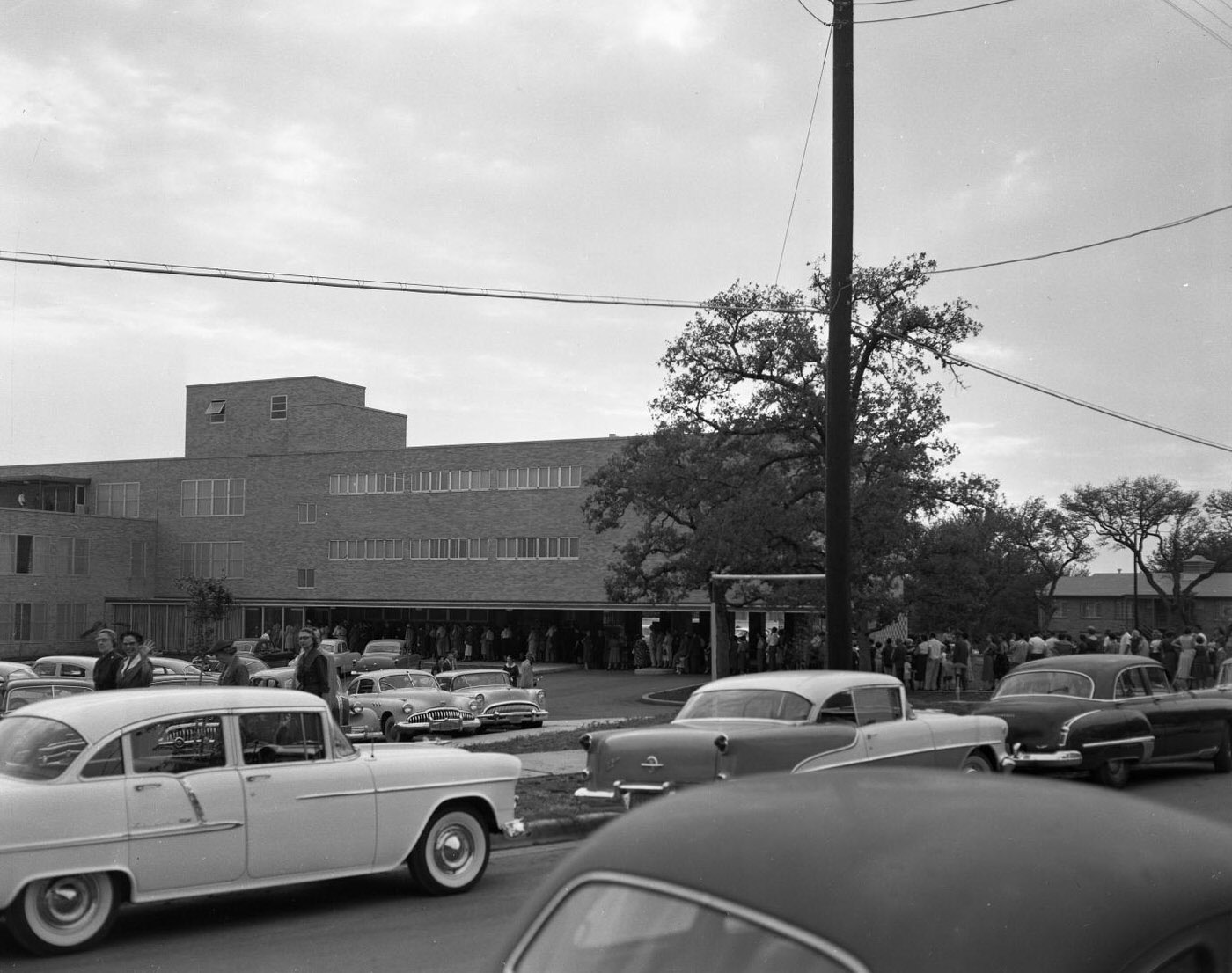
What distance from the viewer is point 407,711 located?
23.6 m

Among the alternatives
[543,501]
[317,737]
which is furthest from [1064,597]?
[317,737]

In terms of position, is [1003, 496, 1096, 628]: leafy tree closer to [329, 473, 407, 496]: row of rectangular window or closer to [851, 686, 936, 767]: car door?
[329, 473, 407, 496]: row of rectangular window

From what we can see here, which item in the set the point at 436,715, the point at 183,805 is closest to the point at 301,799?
the point at 183,805

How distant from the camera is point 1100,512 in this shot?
81.4 metres

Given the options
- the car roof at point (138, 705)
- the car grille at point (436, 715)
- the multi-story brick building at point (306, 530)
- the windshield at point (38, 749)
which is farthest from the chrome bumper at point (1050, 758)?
the multi-story brick building at point (306, 530)

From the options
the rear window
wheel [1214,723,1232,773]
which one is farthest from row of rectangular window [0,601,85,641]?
the rear window

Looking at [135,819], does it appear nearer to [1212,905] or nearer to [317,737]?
[317,737]

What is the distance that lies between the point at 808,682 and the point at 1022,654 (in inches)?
743

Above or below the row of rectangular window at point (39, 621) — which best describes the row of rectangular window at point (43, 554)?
above

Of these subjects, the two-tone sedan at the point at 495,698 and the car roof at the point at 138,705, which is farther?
the two-tone sedan at the point at 495,698

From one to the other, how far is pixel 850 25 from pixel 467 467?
41763mm

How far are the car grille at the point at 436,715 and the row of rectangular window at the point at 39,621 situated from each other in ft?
144

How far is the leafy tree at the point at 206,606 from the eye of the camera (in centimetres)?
5950

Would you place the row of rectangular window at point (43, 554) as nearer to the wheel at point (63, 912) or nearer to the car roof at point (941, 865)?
the wheel at point (63, 912)
